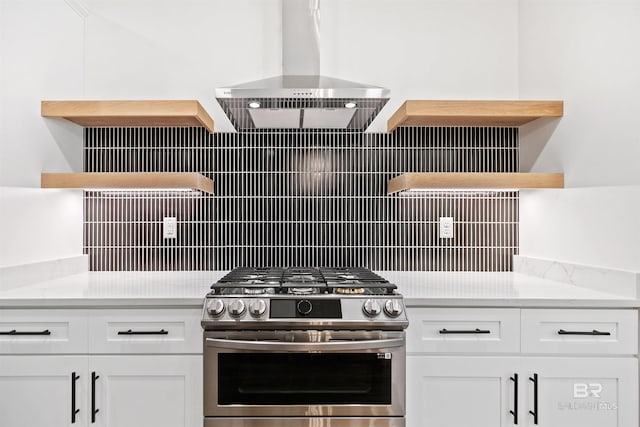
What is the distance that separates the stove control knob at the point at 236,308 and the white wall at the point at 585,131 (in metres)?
1.55

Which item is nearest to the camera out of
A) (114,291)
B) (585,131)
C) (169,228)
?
(114,291)

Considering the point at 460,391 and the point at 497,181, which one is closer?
the point at 460,391

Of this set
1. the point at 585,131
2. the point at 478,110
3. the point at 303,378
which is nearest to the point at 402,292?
the point at 303,378

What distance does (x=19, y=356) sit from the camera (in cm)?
191

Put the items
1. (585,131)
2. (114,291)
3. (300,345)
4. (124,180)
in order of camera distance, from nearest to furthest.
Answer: (300,345), (114,291), (585,131), (124,180)

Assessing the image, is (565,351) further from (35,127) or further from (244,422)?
(35,127)

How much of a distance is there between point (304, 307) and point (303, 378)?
284 millimetres

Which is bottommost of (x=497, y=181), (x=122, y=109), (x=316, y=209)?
(x=316, y=209)

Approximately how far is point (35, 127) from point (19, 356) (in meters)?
1.09

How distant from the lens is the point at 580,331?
1.89 metres
